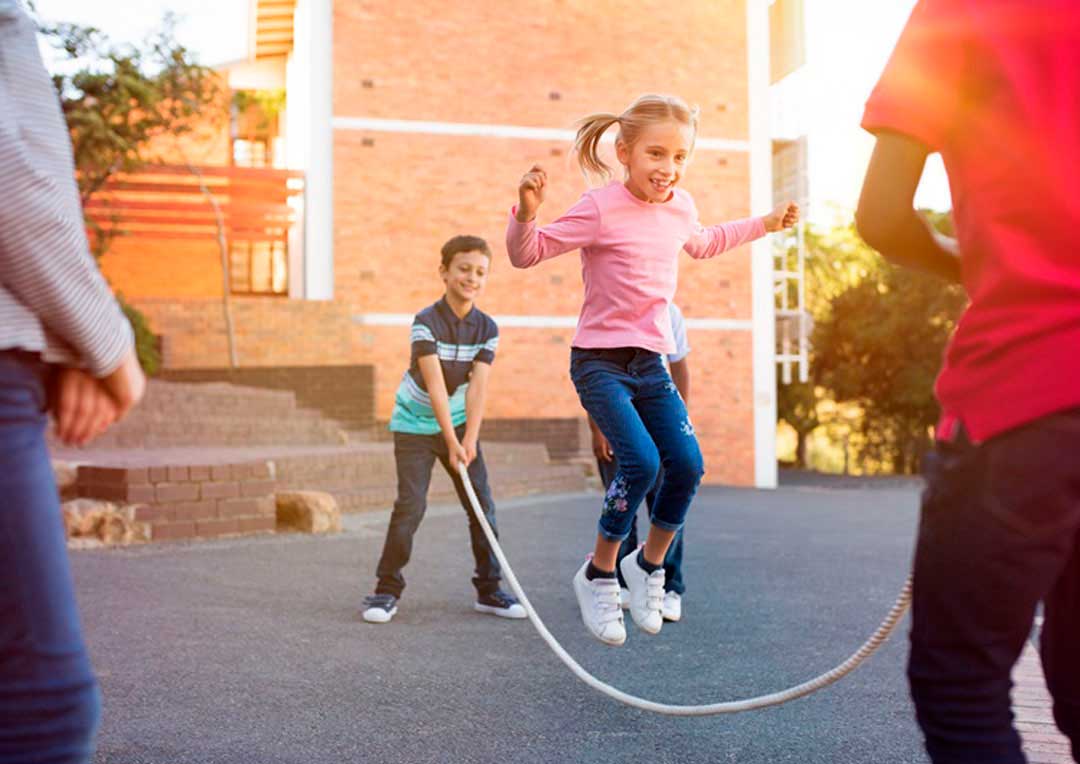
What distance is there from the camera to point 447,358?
6.28 m

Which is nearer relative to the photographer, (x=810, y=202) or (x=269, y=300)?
(x=269, y=300)

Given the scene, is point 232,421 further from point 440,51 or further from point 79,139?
point 440,51

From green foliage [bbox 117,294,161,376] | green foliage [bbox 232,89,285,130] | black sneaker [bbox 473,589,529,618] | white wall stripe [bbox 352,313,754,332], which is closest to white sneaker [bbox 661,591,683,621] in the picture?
black sneaker [bbox 473,589,529,618]

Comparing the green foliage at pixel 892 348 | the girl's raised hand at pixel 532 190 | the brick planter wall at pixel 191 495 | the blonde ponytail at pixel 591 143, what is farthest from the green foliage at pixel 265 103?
the girl's raised hand at pixel 532 190

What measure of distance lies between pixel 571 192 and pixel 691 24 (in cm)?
396

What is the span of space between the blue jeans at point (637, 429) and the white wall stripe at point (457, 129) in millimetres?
16927

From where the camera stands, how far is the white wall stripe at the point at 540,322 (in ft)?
68.6

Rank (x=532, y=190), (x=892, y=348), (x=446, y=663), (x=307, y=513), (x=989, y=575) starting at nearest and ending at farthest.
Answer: (x=989, y=575) → (x=532, y=190) → (x=446, y=663) → (x=307, y=513) → (x=892, y=348)

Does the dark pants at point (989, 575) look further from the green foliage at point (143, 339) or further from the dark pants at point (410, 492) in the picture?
the green foliage at point (143, 339)

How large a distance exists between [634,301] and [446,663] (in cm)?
181

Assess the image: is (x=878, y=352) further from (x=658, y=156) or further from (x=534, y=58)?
(x=658, y=156)

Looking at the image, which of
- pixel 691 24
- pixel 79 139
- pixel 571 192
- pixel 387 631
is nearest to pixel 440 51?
pixel 571 192

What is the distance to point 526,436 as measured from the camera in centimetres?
2033

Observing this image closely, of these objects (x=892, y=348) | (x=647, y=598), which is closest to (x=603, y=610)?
(x=647, y=598)
